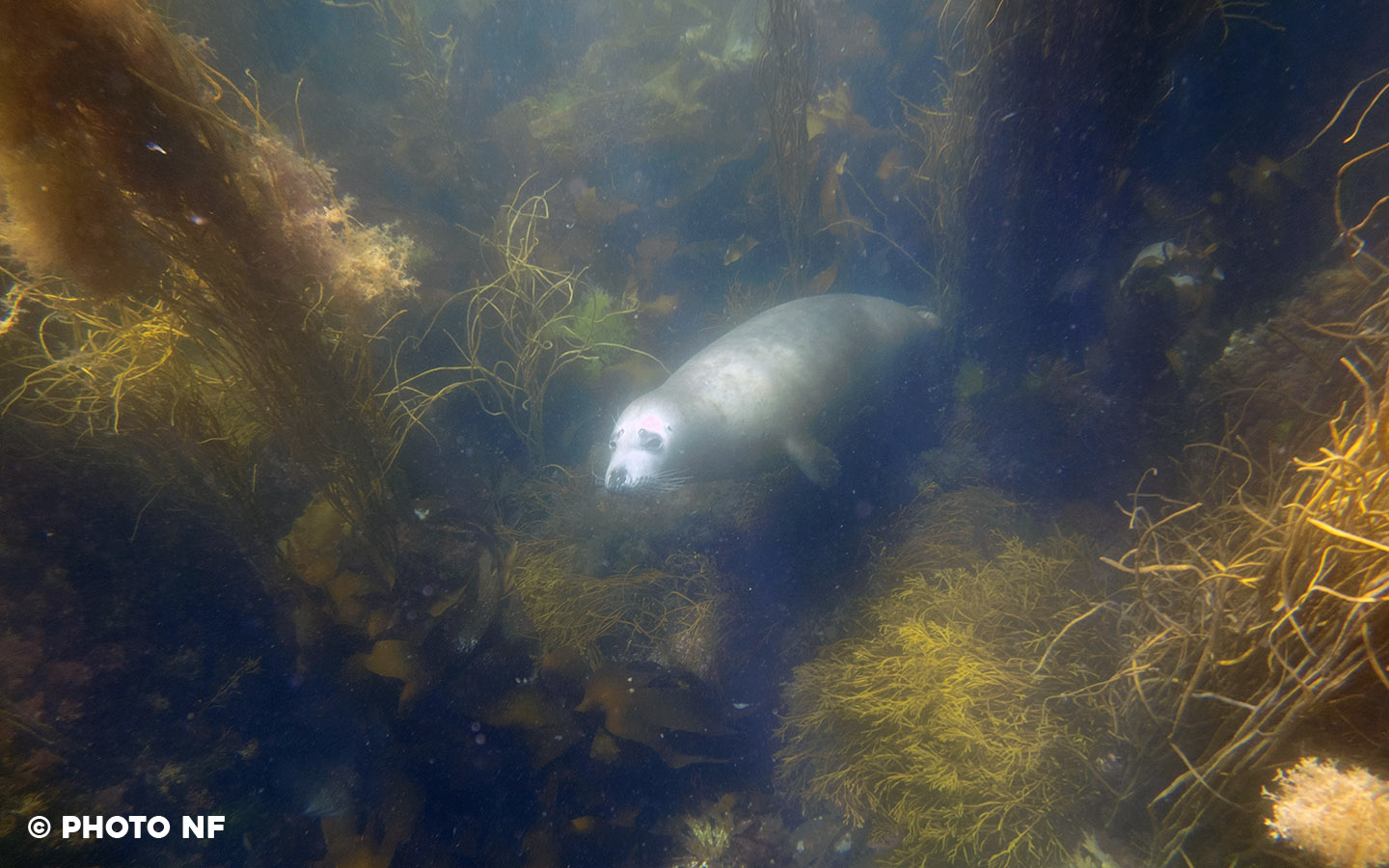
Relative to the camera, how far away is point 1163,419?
330 centimetres

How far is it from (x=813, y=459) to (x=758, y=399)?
0.64 m

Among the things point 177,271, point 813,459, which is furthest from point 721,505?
point 177,271

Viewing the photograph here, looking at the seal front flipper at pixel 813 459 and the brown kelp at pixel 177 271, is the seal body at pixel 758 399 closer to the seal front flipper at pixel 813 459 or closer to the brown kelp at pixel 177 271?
the seal front flipper at pixel 813 459

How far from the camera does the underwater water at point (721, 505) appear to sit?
2.23m

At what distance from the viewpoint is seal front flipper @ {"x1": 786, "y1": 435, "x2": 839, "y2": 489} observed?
397cm

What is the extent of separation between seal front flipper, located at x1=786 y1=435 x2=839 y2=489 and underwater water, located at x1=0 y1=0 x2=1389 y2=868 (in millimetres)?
43

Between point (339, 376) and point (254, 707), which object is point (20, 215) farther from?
point (254, 707)

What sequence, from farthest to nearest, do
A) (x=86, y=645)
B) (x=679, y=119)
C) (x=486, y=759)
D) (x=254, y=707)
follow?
(x=679, y=119)
(x=254, y=707)
(x=86, y=645)
(x=486, y=759)

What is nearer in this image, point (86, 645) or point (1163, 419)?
point (1163, 419)

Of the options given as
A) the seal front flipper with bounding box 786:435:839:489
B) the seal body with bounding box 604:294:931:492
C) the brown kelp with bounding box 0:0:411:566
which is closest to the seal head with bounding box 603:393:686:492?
the seal body with bounding box 604:294:931:492

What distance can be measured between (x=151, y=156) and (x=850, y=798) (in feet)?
16.1

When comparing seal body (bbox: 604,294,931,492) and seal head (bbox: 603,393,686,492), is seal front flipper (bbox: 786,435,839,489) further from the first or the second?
seal head (bbox: 603,393,686,492)

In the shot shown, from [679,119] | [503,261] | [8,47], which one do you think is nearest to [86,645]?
[8,47]

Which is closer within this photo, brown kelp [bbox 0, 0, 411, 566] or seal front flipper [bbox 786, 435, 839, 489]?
brown kelp [bbox 0, 0, 411, 566]
